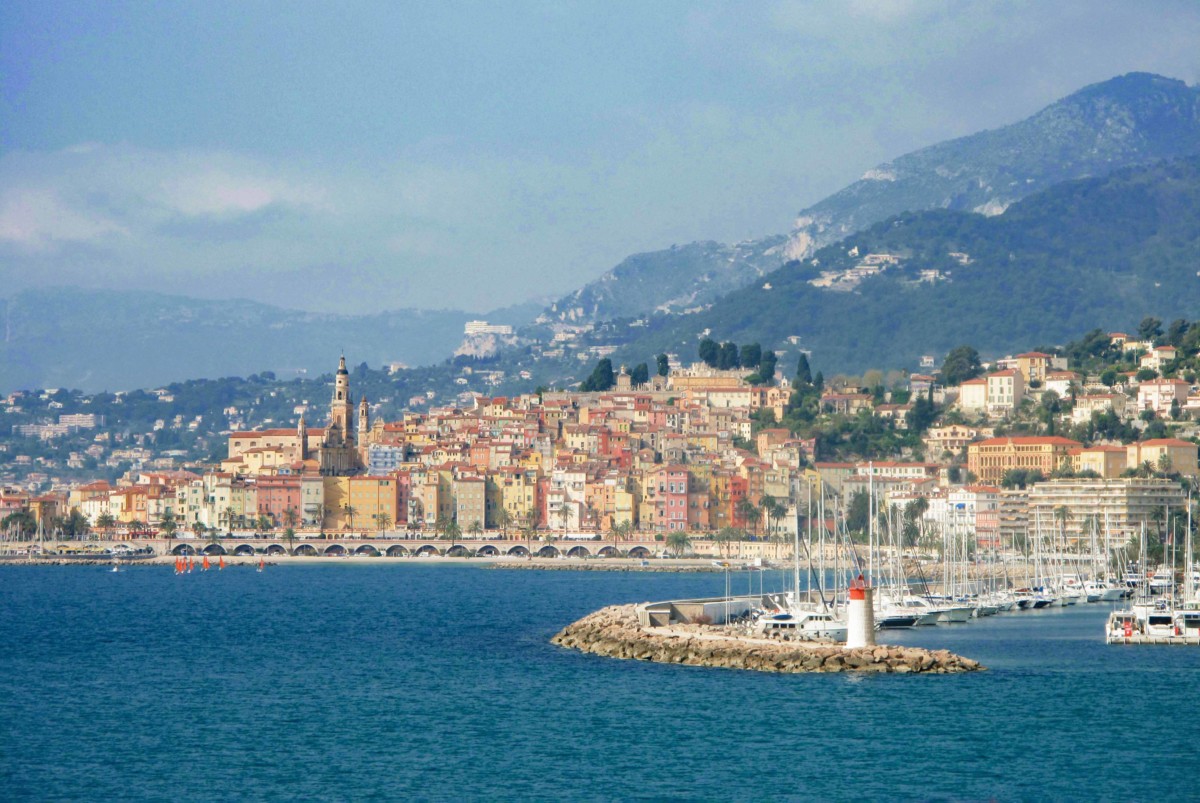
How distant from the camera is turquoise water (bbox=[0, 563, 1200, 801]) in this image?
1313 inches

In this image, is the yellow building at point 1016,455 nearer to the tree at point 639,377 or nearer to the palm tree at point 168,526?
the tree at point 639,377

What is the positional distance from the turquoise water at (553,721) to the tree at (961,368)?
315ft

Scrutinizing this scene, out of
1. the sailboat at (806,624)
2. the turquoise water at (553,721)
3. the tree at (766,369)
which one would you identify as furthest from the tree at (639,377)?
the sailboat at (806,624)

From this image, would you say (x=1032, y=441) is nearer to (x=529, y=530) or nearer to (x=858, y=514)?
(x=858, y=514)

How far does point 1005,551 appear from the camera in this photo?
109812 mm

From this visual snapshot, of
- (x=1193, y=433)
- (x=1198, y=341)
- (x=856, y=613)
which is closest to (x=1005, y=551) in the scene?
(x=1193, y=433)

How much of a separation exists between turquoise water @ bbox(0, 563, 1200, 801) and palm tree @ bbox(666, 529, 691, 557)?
59644mm

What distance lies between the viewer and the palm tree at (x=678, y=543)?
396 feet

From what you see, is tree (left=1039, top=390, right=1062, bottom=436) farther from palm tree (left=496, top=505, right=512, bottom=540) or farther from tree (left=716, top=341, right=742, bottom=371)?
palm tree (left=496, top=505, right=512, bottom=540)

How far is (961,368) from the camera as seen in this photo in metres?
157

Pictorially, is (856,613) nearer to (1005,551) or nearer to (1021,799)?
(1021,799)

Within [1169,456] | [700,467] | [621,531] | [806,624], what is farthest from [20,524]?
[806,624]

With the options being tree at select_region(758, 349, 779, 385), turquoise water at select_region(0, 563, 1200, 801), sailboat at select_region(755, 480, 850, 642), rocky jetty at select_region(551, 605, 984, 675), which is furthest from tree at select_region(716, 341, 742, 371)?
rocky jetty at select_region(551, 605, 984, 675)

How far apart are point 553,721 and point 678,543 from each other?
267 feet
